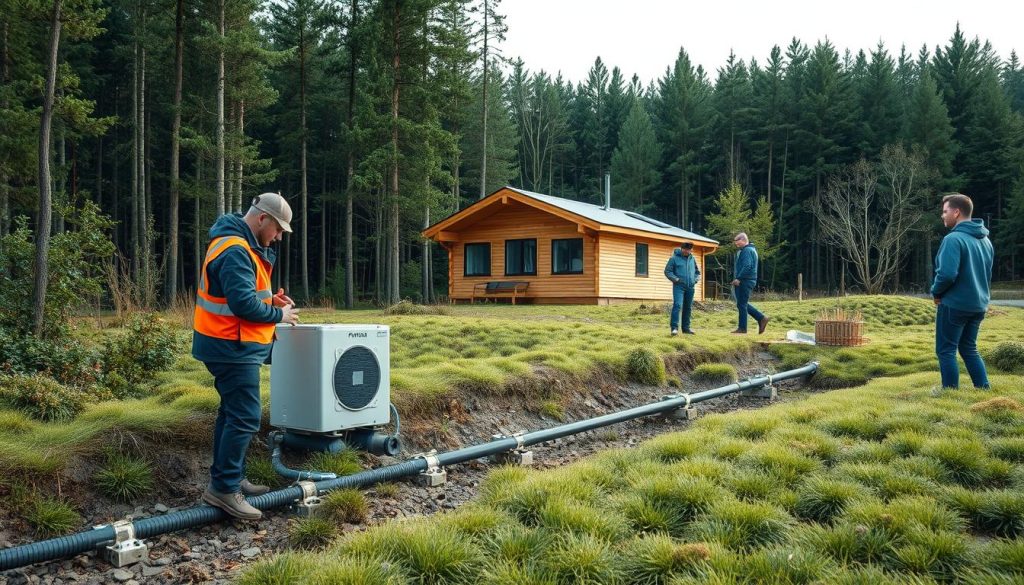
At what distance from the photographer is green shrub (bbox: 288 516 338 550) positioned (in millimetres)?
3508

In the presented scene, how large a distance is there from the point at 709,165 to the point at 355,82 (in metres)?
27.4

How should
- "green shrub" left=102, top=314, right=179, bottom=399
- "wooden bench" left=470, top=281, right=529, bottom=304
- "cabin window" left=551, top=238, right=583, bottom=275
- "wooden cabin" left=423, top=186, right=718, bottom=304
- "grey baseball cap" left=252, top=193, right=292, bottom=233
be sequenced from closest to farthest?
"grey baseball cap" left=252, top=193, right=292, bottom=233, "green shrub" left=102, top=314, right=179, bottom=399, "wooden cabin" left=423, top=186, right=718, bottom=304, "cabin window" left=551, top=238, right=583, bottom=275, "wooden bench" left=470, top=281, right=529, bottom=304

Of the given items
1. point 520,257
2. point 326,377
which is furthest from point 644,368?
point 520,257

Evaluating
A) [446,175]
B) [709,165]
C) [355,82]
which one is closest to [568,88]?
[709,165]

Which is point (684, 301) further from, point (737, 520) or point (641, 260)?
point (641, 260)

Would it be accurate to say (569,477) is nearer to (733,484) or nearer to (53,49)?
(733,484)

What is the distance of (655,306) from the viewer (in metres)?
18.5

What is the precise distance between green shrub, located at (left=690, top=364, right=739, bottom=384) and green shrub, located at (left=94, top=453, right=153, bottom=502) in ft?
22.3

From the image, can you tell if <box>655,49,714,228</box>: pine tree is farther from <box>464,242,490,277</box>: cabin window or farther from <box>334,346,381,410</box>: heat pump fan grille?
<box>334,346,381,410</box>: heat pump fan grille

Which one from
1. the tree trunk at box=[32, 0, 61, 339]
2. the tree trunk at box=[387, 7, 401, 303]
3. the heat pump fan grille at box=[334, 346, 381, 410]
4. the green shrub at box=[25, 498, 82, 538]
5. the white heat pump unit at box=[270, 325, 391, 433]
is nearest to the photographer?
the green shrub at box=[25, 498, 82, 538]

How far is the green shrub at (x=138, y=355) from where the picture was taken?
5.63 m

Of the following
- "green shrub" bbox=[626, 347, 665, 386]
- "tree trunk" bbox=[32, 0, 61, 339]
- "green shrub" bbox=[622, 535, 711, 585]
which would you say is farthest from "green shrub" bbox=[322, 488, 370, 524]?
"green shrub" bbox=[626, 347, 665, 386]

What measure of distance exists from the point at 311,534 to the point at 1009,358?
27.9ft

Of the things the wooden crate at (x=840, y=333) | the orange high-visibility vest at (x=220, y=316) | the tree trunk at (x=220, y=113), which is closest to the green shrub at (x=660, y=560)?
the orange high-visibility vest at (x=220, y=316)
